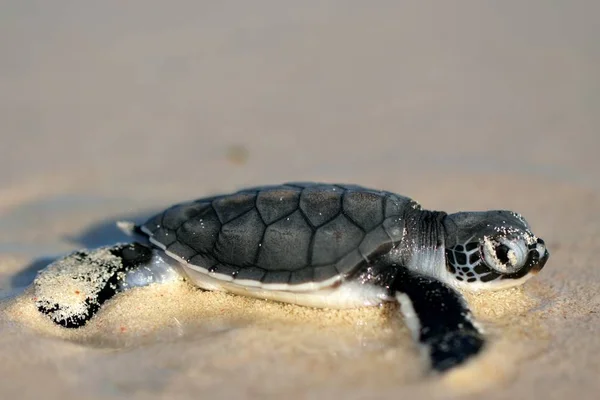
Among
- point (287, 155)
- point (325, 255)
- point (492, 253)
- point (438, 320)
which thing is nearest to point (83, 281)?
point (325, 255)

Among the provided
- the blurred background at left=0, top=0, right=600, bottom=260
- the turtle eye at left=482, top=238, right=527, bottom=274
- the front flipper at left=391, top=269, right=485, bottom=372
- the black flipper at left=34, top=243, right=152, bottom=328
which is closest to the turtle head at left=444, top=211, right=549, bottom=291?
the turtle eye at left=482, top=238, right=527, bottom=274

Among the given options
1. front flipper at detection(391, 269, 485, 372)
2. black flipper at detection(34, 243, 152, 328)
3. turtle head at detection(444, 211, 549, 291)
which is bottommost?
black flipper at detection(34, 243, 152, 328)

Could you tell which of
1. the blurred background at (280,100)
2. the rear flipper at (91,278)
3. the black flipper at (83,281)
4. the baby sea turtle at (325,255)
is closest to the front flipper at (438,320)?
the baby sea turtle at (325,255)

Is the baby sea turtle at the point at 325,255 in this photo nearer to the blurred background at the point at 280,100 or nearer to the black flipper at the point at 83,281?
the black flipper at the point at 83,281

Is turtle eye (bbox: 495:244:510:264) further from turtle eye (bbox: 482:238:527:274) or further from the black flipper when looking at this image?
the black flipper

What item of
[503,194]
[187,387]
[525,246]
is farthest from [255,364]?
[503,194]

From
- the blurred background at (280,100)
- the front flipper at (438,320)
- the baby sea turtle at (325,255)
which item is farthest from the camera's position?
the blurred background at (280,100)

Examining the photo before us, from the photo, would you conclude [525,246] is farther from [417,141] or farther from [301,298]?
[417,141]
